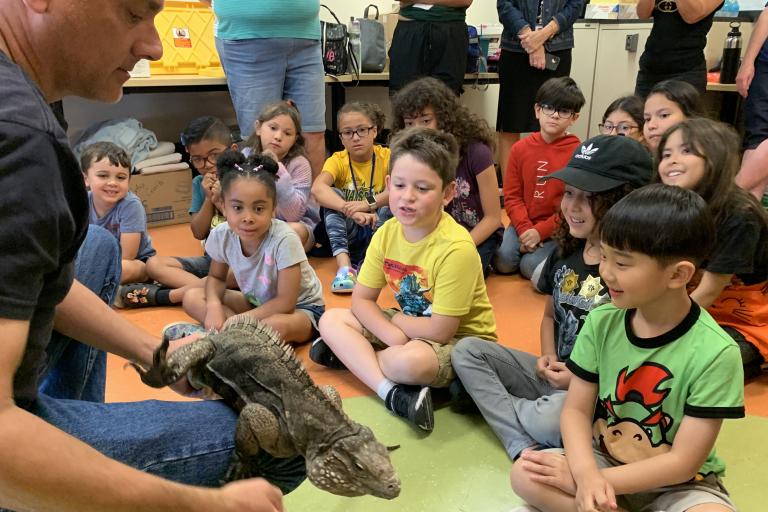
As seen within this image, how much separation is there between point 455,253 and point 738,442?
963mm

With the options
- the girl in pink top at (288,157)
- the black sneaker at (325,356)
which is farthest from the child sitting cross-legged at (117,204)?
the black sneaker at (325,356)

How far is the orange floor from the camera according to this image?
2.07 metres

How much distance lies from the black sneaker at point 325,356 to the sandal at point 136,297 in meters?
0.89

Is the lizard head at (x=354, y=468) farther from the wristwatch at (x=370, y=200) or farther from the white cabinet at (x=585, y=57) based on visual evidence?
the white cabinet at (x=585, y=57)

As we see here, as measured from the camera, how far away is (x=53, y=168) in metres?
0.74

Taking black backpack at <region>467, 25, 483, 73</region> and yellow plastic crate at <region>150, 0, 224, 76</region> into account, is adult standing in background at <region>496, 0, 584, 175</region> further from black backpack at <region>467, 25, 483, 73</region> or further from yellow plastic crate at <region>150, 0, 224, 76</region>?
yellow plastic crate at <region>150, 0, 224, 76</region>

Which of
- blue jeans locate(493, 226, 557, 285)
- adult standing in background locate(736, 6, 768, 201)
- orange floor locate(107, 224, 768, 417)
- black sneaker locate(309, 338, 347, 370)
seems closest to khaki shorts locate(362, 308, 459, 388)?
orange floor locate(107, 224, 768, 417)

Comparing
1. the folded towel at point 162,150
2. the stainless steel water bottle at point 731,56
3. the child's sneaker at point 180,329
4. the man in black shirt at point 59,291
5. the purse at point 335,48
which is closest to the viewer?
the man in black shirt at point 59,291

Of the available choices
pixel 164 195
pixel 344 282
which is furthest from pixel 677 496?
pixel 164 195

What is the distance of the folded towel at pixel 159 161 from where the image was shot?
3908mm

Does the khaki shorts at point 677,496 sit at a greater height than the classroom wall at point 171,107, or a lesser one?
lesser

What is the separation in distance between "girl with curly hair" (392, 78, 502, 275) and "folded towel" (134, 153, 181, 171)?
164 centimetres

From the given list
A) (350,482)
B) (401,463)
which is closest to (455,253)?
(401,463)

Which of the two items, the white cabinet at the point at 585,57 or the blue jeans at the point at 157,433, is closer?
the blue jeans at the point at 157,433
